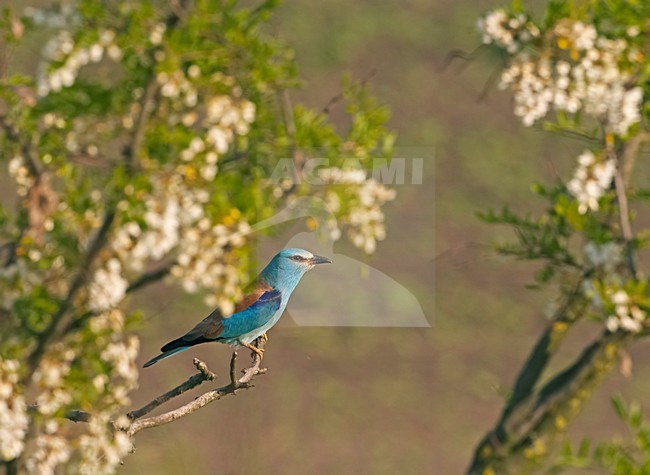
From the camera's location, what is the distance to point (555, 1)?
18.0 feet

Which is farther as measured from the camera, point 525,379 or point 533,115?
point 525,379

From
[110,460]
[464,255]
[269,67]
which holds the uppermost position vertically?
[269,67]

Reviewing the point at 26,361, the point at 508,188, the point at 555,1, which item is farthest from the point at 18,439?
the point at 508,188

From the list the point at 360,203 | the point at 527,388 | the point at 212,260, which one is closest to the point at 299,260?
the point at 212,260

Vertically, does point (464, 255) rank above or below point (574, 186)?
below

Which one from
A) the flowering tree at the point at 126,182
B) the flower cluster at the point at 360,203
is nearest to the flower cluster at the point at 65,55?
the flowering tree at the point at 126,182

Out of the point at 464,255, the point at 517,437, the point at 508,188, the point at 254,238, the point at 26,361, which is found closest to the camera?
the point at 254,238

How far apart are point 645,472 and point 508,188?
36.6ft

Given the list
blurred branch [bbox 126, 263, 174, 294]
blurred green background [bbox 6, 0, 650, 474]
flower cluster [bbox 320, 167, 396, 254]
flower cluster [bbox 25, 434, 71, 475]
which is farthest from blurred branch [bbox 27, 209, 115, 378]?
blurred green background [bbox 6, 0, 650, 474]

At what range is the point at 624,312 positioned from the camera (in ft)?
17.6

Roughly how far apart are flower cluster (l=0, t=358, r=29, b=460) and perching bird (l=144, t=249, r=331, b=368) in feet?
4.52

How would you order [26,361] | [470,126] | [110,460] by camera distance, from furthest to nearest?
[470,126] < [26,361] < [110,460]

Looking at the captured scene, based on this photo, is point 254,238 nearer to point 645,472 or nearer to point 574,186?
point 574,186

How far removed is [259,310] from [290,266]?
0.63ft
